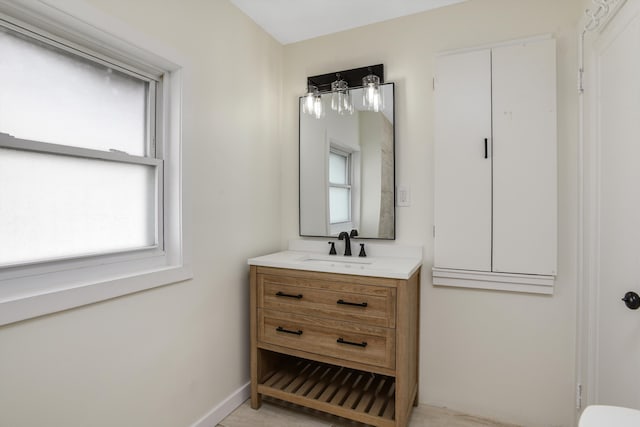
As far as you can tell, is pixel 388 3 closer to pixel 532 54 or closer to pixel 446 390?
pixel 532 54

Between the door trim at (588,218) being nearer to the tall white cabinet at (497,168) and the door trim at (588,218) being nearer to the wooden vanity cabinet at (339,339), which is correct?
the tall white cabinet at (497,168)

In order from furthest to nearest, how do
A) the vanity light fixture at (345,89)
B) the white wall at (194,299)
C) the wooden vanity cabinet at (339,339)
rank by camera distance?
1. the vanity light fixture at (345,89)
2. the wooden vanity cabinet at (339,339)
3. the white wall at (194,299)

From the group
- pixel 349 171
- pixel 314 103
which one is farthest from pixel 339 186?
pixel 314 103

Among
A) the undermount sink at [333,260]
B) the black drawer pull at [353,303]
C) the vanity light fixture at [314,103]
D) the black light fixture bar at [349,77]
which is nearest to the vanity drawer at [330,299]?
the black drawer pull at [353,303]

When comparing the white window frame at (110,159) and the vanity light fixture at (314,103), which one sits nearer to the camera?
the white window frame at (110,159)

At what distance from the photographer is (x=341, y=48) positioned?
2270 millimetres

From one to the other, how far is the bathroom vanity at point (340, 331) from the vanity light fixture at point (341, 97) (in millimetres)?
1003

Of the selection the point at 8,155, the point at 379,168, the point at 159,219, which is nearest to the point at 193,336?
the point at 159,219

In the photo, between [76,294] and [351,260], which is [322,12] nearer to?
[351,260]

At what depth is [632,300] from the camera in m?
1.17

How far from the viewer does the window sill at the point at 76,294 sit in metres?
1.05

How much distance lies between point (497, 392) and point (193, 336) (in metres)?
1.74

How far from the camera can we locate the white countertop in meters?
1.69

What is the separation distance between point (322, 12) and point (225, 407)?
246cm
